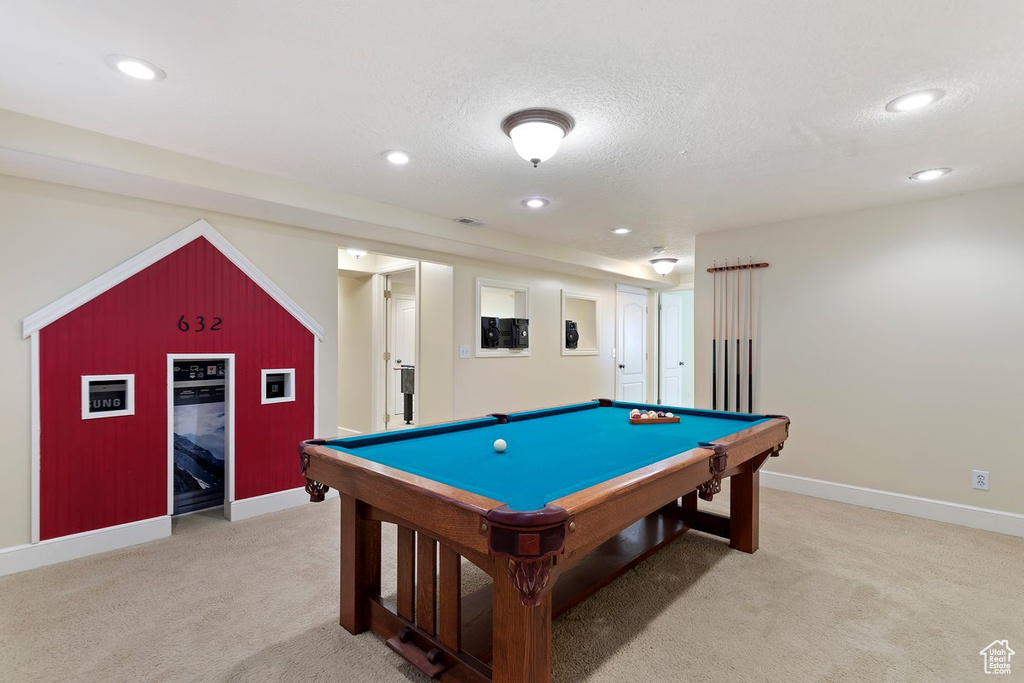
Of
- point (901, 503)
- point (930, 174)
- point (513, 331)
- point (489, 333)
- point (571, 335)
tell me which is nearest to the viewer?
point (930, 174)

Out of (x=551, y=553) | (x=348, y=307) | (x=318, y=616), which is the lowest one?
(x=318, y=616)

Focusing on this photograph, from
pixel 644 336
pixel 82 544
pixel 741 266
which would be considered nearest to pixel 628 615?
pixel 82 544

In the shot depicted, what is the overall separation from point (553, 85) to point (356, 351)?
4.46m

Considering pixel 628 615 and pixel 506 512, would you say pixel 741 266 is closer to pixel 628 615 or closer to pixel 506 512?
pixel 628 615

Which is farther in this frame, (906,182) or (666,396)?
(666,396)

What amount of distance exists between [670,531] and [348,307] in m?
4.53

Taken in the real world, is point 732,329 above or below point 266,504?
above

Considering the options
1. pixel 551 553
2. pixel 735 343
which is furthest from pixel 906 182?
pixel 551 553

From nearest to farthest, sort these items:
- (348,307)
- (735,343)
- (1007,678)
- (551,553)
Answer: (551,553) < (1007,678) < (735,343) < (348,307)

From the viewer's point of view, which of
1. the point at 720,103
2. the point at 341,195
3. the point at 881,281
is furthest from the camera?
the point at 881,281

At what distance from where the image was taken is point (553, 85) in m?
1.87

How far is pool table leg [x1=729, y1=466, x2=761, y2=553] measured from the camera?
8.77 feet

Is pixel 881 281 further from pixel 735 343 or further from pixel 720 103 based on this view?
pixel 720 103

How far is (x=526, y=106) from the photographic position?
2.03 meters
